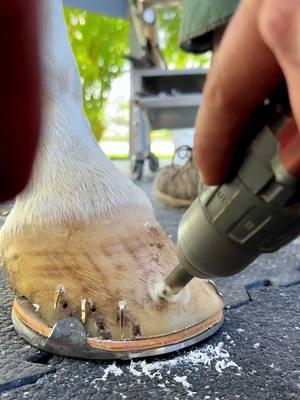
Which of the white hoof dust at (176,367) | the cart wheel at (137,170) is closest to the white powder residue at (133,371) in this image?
the white hoof dust at (176,367)

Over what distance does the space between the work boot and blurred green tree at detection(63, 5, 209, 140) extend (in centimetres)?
236

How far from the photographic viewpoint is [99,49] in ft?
12.8

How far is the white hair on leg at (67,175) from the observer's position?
66 cm

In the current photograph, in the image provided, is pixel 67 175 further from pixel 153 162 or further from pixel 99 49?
pixel 99 49

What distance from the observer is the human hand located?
0.75ft

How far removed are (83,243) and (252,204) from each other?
307 mm

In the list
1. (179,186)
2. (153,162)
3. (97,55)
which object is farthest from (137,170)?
(97,55)

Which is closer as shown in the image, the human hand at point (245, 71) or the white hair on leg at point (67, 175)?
the human hand at point (245, 71)

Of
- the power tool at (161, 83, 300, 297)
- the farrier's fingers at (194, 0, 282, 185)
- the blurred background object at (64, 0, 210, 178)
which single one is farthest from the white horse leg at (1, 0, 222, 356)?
the blurred background object at (64, 0, 210, 178)

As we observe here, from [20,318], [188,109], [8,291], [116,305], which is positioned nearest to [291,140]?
[116,305]

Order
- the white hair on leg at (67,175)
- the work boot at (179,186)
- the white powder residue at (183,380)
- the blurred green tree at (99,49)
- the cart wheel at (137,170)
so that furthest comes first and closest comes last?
the blurred green tree at (99,49)
the cart wheel at (137,170)
the work boot at (179,186)
the white hair on leg at (67,175)
the white powder residue at (183,380)

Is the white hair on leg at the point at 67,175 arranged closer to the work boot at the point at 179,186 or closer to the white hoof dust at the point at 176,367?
A: the white hoof dust at the point at 176,367

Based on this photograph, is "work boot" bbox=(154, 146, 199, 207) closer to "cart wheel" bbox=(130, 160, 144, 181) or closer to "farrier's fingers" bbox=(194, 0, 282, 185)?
"cart wheel" bbox=(130, 160, 144, 181)

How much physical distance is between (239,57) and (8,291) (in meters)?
0.61
